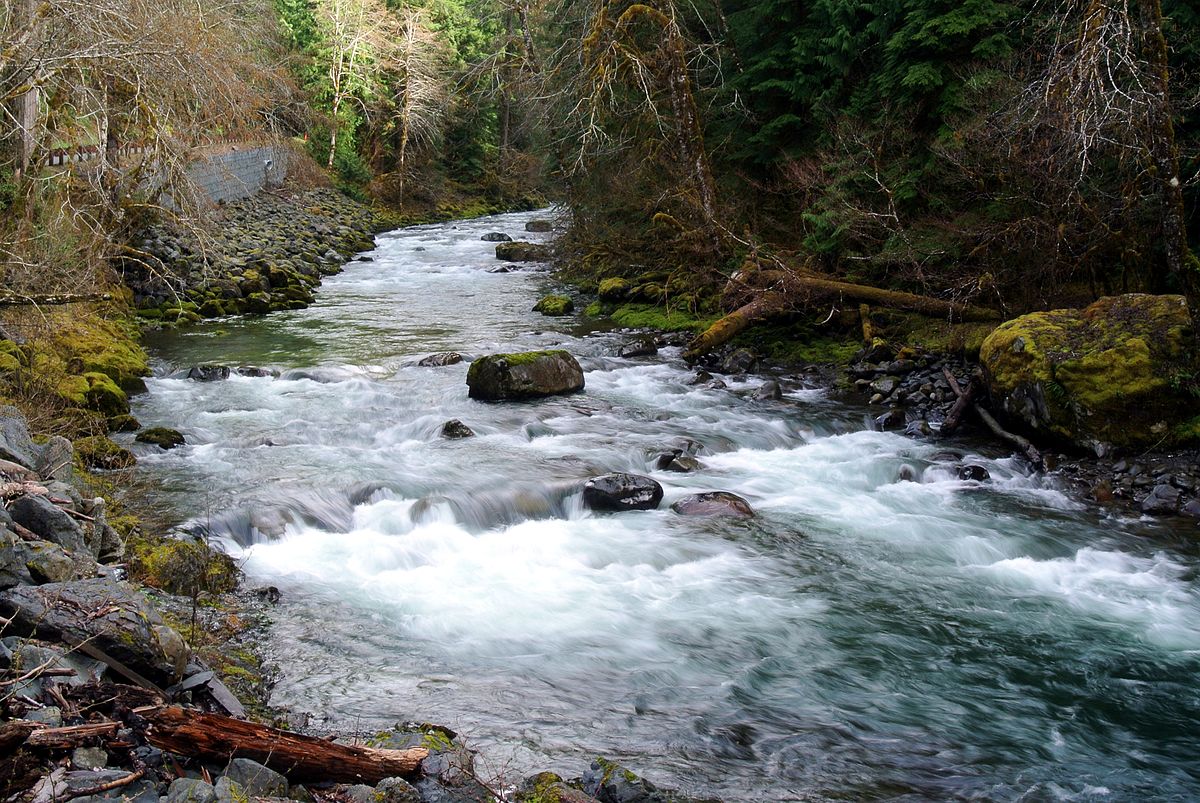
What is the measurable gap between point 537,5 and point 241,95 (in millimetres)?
18230

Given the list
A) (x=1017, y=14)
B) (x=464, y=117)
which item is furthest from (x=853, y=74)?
(x=464, y=117)

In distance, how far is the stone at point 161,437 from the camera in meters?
10.8

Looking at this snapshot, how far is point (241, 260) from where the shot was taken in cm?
2266

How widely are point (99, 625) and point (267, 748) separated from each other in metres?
1.20

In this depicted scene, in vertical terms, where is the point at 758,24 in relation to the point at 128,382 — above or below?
above

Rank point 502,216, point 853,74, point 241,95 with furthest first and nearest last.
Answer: point 502,216, point 853,74, point 241,95

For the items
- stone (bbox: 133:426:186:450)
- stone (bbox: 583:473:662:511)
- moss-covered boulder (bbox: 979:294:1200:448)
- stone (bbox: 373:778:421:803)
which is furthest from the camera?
stone (bbox: 133:426:186:450)

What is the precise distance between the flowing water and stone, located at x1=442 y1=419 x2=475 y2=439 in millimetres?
227

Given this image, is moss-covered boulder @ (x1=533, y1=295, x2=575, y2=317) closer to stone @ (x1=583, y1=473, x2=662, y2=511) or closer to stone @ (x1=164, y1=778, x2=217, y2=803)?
stone @ (x1=583, y1=473, x2=662, y2=511)

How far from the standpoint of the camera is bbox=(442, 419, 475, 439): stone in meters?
12.0

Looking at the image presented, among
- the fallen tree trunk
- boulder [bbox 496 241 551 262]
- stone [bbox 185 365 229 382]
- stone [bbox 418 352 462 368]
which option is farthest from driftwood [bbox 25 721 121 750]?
boulder [bbox 496 241 551 262]

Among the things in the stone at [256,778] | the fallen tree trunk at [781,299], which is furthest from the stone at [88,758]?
the fallen tree trunk at [781,299]

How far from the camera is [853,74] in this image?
17312 mm

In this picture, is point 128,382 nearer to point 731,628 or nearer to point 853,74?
point 731,628
